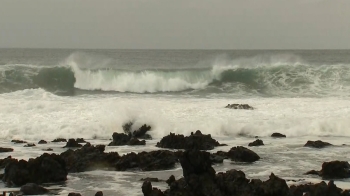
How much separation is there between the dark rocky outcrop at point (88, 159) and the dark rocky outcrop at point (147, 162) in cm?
28

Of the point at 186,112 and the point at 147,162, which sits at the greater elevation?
the point at 186,112

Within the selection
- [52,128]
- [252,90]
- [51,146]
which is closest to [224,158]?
[51,146]

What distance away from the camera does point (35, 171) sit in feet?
32.5

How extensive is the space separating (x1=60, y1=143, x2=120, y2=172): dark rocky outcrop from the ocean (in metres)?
0.31

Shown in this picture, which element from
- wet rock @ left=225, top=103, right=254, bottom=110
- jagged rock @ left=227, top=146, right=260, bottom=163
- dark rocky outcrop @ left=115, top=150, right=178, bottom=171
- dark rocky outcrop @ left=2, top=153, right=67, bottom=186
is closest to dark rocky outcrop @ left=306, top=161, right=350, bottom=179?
jagged rock @ left=227, top=146, right=260, bottom=163

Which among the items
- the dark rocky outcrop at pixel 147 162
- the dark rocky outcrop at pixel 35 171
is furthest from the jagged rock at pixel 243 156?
the dark rocky outcrop at pixel 35 171

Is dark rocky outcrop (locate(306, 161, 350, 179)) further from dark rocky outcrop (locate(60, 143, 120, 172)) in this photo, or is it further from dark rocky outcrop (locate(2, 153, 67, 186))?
dark rocky outcrop (locate(2, 153, 67, 186))

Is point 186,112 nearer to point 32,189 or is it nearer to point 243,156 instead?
point 243,156

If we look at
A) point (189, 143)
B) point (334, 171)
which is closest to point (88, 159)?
point (189, 143)

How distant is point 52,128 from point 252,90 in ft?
56.2

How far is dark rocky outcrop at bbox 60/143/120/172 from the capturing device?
11156 millimetres

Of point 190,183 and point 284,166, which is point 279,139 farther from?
point 190,183

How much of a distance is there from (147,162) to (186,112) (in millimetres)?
9067

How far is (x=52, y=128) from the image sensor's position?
683 inches
